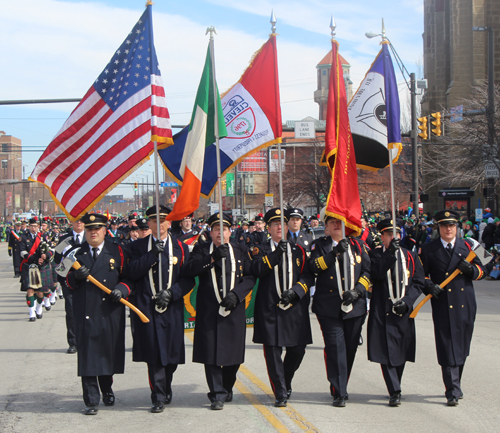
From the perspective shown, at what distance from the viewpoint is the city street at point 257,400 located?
586cm

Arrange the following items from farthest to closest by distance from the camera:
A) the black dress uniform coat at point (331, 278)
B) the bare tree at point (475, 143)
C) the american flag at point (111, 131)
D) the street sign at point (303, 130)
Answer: the street sign at point (303, 130) < the bare tree at point (475, 143) < the american flag at point (111, 131) < the black dress uniform coat at point (331, 278)

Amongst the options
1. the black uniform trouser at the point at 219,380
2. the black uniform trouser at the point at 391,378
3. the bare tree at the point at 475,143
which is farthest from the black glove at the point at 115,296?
the bare tree at the point at 475,143

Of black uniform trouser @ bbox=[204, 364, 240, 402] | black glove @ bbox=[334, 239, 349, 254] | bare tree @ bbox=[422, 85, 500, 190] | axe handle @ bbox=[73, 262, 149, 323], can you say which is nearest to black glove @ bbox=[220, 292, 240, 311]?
black uniform trouser @ bbox=[204, 364, 240, 402]

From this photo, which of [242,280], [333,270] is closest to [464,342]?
[333,270]

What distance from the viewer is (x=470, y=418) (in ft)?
19.4

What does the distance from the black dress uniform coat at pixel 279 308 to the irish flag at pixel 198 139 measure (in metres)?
1.02

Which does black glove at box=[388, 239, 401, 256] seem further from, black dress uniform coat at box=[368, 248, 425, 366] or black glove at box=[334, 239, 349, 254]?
black glove at box=[334, 239, 349, 254]

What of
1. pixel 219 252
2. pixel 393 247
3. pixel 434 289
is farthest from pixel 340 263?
pixel 219 252

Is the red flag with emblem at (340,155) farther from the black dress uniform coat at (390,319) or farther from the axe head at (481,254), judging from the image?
the axe head at (481,254)

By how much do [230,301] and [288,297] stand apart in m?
0.61

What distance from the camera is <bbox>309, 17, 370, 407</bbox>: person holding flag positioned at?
648cm

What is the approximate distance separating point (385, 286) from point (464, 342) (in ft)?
3.25

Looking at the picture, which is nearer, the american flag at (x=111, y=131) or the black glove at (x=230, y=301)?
the black glove at (x=230, y=301)

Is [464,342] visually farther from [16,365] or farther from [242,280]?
[16,365]
